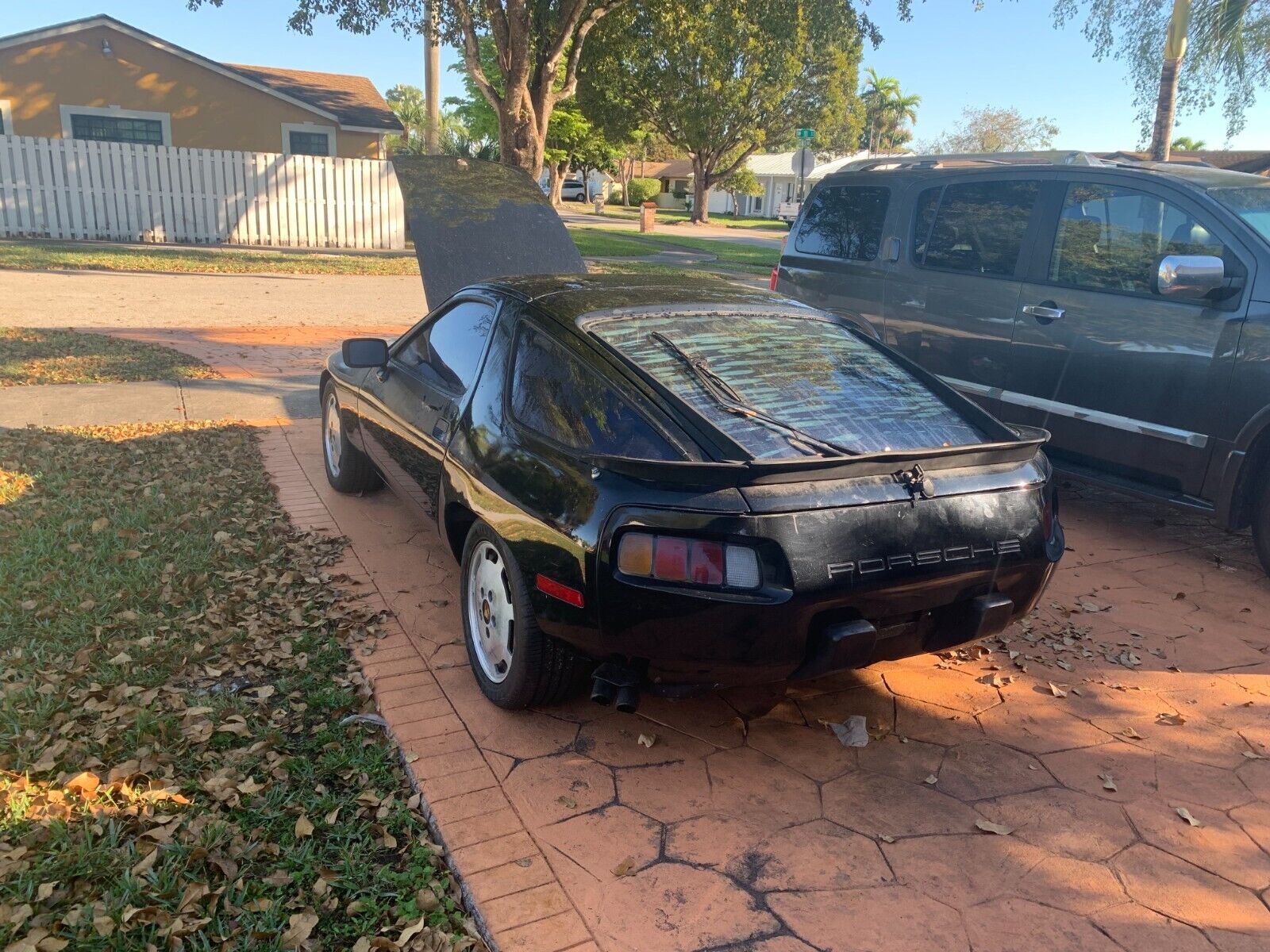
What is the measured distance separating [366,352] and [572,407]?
1.72 m

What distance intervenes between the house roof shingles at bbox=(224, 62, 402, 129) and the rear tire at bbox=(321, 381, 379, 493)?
24.7 m

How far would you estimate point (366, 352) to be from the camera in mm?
4672

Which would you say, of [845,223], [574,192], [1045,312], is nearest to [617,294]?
[1045,312]

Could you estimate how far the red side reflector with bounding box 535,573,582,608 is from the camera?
2.98 m

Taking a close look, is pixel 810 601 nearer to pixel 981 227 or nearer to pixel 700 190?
pixel 981 227

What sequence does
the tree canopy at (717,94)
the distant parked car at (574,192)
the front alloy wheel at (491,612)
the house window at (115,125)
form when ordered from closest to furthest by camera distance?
the front alloy wheel at (491,612) → the house window at (115,125) → the tree canopy at (717,94) → the distant parked car at (574,192)

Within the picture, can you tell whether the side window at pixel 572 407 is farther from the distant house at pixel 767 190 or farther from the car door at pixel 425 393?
the distant house at pixel 767 190

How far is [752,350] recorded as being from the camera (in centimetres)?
376

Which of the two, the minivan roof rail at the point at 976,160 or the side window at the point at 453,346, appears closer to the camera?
the side window at the point at 453,346

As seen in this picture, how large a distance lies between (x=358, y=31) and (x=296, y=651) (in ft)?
52.8

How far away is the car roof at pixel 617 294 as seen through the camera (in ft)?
12.7

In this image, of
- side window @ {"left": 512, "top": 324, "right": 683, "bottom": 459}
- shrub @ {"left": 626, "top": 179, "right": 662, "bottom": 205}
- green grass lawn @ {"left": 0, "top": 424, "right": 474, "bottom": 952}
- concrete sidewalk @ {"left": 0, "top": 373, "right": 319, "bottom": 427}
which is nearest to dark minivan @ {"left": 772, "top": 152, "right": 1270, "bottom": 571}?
side window @ {"left": 512, "top": 324, "right": 683, "bottom": 459}

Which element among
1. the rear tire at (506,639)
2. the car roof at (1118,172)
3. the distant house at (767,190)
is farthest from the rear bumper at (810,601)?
the distant house at (767,190)

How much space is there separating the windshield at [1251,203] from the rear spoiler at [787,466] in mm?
2796
